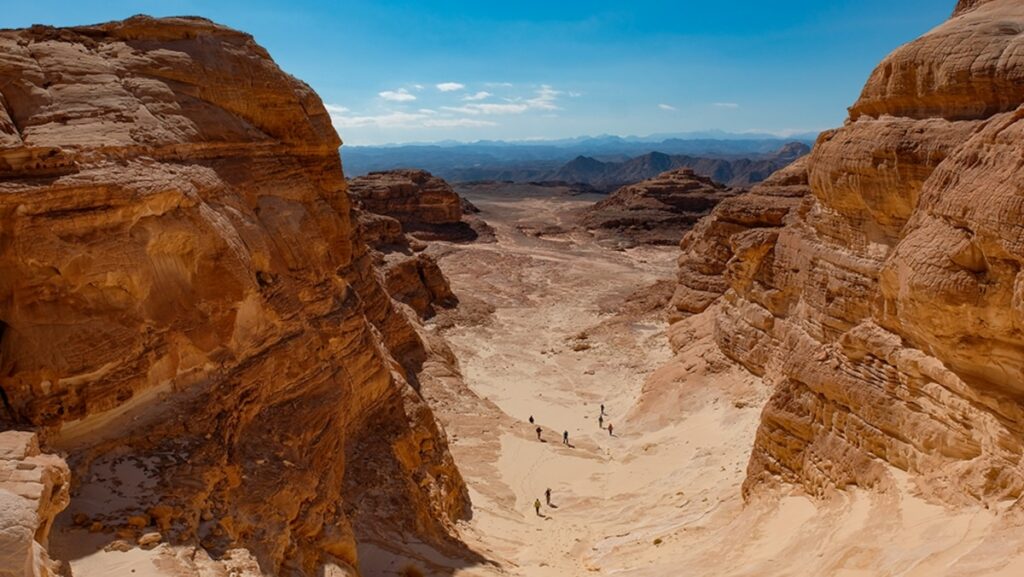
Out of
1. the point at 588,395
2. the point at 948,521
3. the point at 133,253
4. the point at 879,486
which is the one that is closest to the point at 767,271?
the point at 588,395

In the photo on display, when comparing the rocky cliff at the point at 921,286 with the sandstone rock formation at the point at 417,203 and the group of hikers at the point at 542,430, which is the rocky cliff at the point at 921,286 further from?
the sandstone rock formation at the point at 417,203

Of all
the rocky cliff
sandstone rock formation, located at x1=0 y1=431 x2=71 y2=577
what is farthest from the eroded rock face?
the rocky cliff

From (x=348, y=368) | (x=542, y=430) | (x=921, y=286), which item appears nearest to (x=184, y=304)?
(x=348, y=368)

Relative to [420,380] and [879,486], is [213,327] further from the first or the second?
[420,380]

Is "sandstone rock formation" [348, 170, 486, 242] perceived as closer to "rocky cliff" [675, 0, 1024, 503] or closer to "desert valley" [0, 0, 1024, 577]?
"desert valley" [0, 0, 1024, 577]

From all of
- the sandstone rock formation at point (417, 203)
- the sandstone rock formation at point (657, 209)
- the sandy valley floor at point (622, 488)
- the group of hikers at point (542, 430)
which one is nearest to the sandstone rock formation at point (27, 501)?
the sandy valley floor at point (622, 488)

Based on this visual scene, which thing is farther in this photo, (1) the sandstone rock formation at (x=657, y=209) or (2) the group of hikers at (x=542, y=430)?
(1) the sandstone rock formation at (x=657, y=209)
